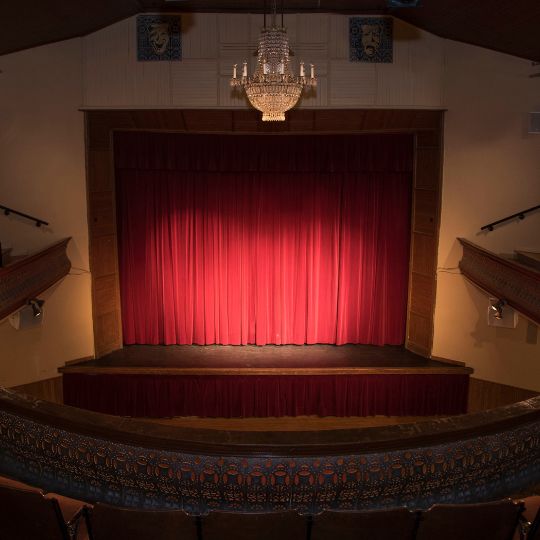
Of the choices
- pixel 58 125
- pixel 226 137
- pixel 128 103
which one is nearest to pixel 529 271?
pixel 226 137

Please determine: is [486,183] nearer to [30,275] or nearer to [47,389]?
[30,275]

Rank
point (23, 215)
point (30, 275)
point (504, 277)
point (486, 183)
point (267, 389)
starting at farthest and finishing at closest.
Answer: point (267, 389), point (486, 183), point (23, 215), point (30, 275), point (504, 277)

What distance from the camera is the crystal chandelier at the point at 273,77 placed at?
6.28m

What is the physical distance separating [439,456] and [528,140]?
7.40 m

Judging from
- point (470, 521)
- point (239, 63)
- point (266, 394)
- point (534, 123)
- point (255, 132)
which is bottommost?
point (266, 394)

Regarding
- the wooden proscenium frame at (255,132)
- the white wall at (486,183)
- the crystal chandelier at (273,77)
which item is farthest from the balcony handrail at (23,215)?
the white wall at (486,183)

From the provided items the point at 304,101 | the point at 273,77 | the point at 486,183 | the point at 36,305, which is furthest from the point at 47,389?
the point at 486,183

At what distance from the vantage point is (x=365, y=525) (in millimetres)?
2492

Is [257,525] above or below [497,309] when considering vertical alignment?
above

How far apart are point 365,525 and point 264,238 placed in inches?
323

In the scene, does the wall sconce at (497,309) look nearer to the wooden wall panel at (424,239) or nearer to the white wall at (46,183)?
the wooden wall panel at (424,239)

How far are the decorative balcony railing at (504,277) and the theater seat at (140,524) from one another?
19.4 feet

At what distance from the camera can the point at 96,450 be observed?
274 centimetres

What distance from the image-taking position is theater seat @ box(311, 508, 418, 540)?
2.48 metres
